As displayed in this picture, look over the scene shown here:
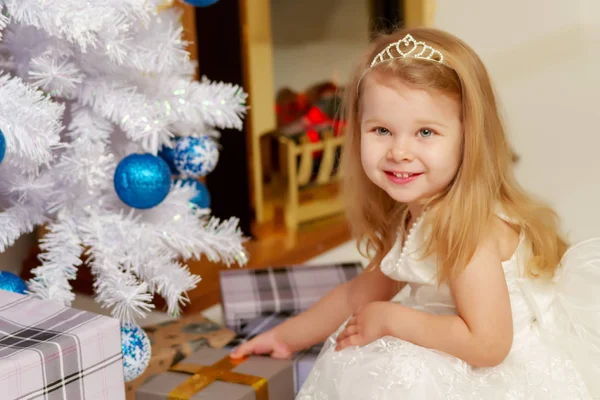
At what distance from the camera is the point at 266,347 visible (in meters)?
1.31

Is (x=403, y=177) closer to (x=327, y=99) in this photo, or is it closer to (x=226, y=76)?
(x=226, y=76)

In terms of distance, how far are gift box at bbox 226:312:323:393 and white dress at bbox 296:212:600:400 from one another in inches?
3.8

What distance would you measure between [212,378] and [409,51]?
587 millimetres

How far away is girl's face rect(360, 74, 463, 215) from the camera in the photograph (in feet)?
3.40

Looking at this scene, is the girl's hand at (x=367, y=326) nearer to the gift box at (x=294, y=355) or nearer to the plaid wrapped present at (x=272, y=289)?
the gift box at (x=294, y=355)

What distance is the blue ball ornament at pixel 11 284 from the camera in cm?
120

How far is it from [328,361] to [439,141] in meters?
0.36

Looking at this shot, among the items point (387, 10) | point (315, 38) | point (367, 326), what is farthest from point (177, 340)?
point (387, 10)

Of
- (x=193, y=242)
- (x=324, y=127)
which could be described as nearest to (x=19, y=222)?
(x=193, y=242)

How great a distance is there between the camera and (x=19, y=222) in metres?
1.31

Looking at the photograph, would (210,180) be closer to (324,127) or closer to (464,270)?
(324,127)

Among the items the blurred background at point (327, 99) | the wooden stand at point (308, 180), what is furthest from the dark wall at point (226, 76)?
the wooden stand at point (308, 180)

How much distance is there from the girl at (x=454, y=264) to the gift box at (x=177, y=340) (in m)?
0.29

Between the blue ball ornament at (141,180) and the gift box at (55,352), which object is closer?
the gift box at (55,352)
